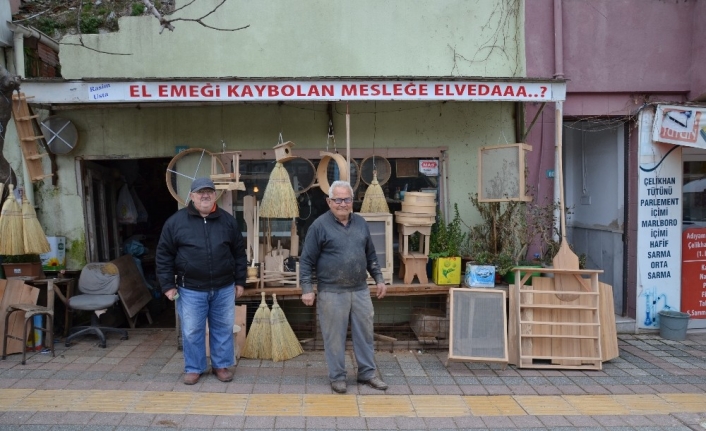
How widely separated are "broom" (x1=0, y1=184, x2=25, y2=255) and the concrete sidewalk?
3.95 feet

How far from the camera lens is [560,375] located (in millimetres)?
5793

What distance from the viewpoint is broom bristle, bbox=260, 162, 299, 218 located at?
6.32m

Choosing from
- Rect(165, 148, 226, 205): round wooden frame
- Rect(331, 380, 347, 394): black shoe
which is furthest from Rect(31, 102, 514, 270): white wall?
Rect(331, 380, 347, 394): black shoe

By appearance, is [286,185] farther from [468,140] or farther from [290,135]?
[468,140]

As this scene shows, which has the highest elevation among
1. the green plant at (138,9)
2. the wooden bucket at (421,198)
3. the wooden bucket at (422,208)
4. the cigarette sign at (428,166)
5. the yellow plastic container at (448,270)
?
the green plant at (138,9)

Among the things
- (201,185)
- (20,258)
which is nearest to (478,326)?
(201,185)

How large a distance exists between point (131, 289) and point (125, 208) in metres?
1.55

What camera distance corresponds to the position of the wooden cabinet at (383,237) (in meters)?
6.45

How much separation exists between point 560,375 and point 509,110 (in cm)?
359

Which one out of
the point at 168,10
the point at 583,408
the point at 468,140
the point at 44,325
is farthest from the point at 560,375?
the point at 168,10

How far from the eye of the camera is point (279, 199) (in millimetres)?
6320

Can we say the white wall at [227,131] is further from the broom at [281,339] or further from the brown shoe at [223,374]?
the brown shoe at [223,374]

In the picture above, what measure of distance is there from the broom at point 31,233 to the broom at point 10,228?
0.06 metres

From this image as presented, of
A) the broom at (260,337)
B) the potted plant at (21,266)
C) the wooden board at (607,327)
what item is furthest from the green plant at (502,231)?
the potted plant at (21,266)
